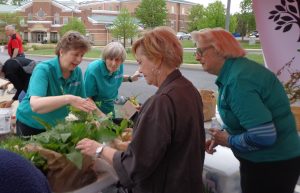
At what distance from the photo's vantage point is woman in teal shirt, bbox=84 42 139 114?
2983 millimetres

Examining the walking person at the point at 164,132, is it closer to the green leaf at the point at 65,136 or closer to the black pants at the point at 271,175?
the green leaf at the point at 65,136

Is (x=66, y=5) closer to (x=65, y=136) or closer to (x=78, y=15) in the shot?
(x=78, y=15)

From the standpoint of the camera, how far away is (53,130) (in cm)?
178

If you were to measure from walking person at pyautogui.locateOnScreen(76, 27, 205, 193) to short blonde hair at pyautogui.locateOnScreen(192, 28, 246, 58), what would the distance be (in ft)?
1.17

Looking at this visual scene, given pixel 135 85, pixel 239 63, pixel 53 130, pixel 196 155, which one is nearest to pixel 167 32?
pixel 239 63

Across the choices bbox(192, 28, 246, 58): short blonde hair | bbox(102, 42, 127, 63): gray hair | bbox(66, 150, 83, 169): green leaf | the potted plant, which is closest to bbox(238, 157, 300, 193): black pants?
bbox(192, 28, 246, 58): short blonde hair

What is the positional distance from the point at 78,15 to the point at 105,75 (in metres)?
34.1

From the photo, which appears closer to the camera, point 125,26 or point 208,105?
point 208,105

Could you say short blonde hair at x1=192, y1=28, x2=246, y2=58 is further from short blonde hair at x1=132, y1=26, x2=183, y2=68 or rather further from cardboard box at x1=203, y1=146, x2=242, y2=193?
cardboard box at x1=203, y1=146, x2=242, y2=193

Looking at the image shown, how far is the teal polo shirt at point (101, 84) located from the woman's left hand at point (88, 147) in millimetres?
1331

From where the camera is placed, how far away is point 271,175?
5.78 feet

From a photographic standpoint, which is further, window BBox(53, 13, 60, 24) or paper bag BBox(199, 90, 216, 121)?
window BBox(53, 13, 60, 24)

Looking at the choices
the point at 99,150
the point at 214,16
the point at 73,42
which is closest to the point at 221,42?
the point at 99,150

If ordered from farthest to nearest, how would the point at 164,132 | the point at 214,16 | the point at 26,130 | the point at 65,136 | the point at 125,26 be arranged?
the point at 125,26, the point at 214,16, the point at 26,130, the point at 65,136, the point at 164,132
